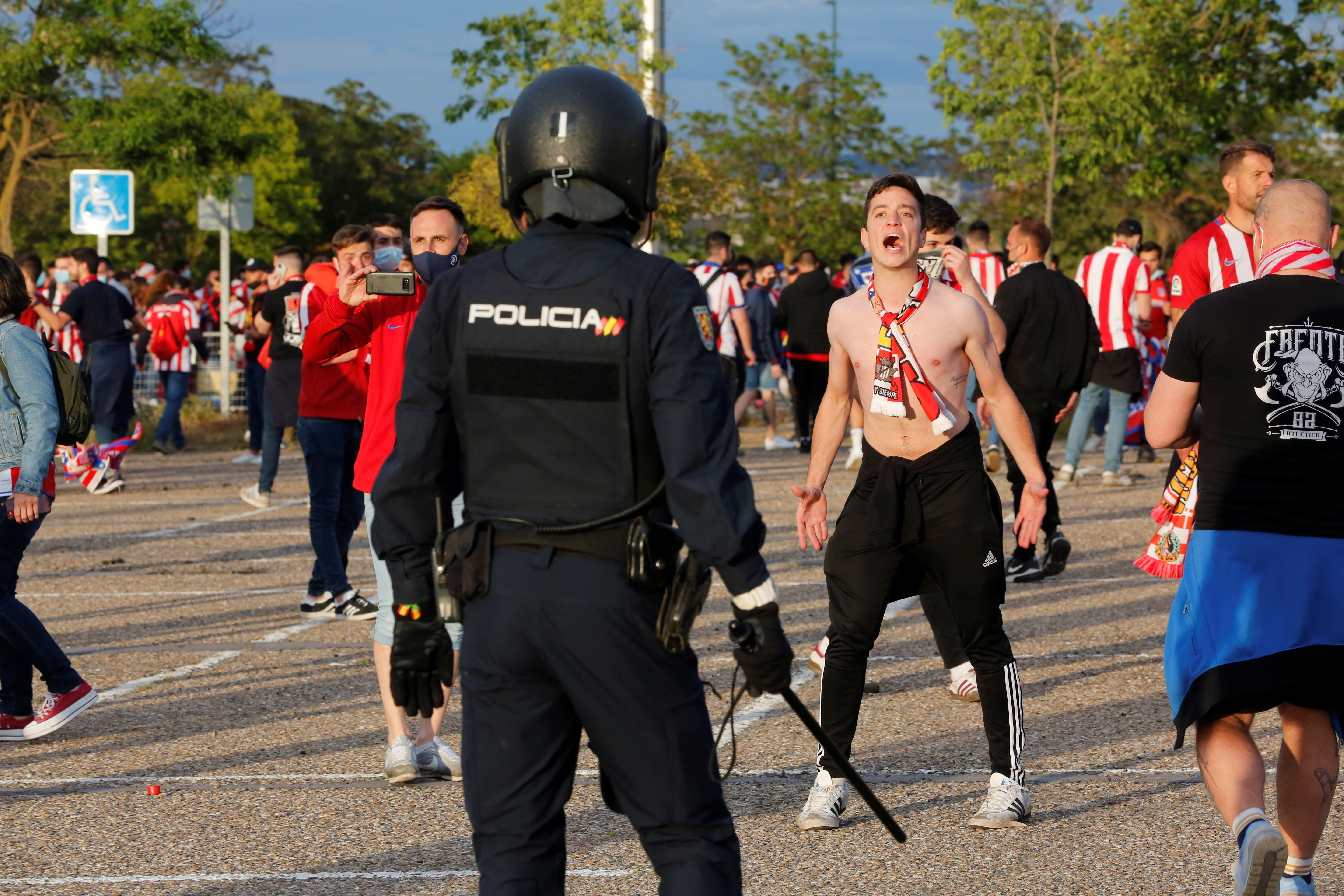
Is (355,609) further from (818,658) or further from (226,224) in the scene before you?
(226,224)

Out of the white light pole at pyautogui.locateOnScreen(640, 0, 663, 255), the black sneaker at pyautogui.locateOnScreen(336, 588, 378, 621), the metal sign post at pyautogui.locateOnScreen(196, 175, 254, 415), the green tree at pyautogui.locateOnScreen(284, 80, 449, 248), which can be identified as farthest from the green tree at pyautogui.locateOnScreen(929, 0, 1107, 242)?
the green tree at pyautogui.locateOnScreen(284, 80, 449, 248)

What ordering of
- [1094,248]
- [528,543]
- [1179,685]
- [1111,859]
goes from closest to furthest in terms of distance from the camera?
[528,543] < [1179,685] < [1111,859] < [1094,248]

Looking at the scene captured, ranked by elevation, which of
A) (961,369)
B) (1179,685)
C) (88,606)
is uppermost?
(961,369)

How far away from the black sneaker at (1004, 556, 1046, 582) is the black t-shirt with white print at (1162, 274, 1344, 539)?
5.52 metres

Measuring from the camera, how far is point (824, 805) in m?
4.84

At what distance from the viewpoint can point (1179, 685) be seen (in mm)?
3961

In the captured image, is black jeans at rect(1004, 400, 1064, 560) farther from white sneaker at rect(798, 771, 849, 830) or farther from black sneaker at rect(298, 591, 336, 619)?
white sneaker at rect(798, 771, 849, 830)

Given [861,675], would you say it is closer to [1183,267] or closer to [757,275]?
[1183,267]

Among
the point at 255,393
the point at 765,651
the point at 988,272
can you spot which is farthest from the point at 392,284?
the point at 255,393

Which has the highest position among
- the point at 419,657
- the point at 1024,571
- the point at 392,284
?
the point at 392,284

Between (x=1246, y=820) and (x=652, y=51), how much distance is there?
2446cm

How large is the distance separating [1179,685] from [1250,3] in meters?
24.0

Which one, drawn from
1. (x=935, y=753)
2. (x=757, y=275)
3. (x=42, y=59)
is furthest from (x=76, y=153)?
(x=935, y=753)

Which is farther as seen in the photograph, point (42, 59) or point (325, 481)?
point (42, 59)
